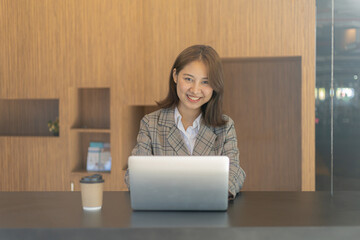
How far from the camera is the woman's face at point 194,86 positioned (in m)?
2.16

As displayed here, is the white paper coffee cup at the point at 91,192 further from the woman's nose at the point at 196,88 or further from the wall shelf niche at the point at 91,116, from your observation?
the wall shelf niche at the point at 91,116

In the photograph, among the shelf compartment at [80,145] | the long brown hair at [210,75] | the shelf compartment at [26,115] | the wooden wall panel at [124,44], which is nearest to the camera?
the long brown hair at [210,75]

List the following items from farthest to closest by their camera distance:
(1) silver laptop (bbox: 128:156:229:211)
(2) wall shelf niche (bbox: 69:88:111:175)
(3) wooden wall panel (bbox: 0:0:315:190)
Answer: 1. (2) wall shelf niche (bbox: 69:88:111:175)
2. (3) wooden wall panel (bbox: 0:0:315:190)
3. (1) silver laptop (bbox: 128:156:229:211)

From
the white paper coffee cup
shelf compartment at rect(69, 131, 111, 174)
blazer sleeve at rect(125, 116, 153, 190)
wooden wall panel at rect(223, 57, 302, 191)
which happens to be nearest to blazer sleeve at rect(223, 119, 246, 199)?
blazer sleeve at rect(125, 116, 153, 190)

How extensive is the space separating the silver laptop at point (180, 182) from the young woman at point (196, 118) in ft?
2.30

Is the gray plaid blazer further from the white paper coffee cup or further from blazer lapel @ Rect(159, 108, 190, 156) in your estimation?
the white paper coffee cup

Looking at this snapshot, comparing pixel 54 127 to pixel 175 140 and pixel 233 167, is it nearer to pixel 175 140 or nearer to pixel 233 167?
pixel 175 140

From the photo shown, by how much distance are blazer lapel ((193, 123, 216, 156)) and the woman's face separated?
15 cm

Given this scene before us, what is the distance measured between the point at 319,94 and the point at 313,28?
0.51 metres

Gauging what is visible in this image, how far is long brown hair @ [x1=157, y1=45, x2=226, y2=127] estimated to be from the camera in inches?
84.4

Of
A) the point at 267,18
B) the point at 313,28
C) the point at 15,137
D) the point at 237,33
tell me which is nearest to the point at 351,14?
the point at 313,28

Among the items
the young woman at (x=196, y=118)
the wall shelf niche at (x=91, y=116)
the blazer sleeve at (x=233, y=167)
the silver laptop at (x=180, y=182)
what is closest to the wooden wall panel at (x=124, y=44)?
the wall shelf niche at (x=91, y=116)

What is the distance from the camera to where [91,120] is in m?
3.87

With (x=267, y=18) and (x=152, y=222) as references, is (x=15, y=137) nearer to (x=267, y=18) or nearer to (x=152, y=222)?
(x=267, y=18)
